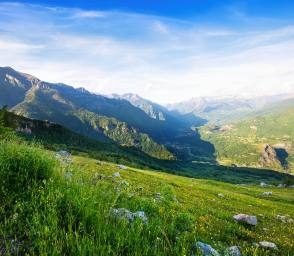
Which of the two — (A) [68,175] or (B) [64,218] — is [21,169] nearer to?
(A) [68,175]

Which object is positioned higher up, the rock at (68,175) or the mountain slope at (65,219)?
the rock at (68,175)

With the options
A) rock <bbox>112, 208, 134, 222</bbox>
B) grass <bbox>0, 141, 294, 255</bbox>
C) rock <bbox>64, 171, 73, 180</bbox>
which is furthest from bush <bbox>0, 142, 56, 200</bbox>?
rock <bbox>112, 208, 134, 222</bbox>

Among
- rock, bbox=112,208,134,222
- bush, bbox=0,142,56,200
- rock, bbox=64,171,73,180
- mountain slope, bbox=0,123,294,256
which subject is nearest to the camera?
mountain slope, bbox=0,123,294,256

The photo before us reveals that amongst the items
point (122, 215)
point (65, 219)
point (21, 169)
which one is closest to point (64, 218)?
point (65, 219)

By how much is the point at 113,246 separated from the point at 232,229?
1021 centimetres

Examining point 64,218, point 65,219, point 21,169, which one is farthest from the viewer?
point 21,169

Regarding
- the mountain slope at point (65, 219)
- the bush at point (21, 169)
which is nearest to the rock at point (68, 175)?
the mountain slope at point (65, 219)

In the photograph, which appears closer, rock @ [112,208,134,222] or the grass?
the grass

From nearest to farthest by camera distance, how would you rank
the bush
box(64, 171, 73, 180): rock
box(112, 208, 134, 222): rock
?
1. box(112, 208, 134, 222): rock
2. the bush
3. box(64, 171, 73, 180): rock

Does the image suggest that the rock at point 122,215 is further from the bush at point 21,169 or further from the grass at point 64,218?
the bush at point 21,169

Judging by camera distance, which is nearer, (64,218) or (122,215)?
(64,218)

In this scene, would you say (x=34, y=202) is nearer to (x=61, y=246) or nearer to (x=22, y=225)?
(x=22, y=225)

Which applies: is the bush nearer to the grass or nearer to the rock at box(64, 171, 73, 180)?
the grass

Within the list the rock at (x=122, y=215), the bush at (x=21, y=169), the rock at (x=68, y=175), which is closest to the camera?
the rock at (x=122, y=215)
